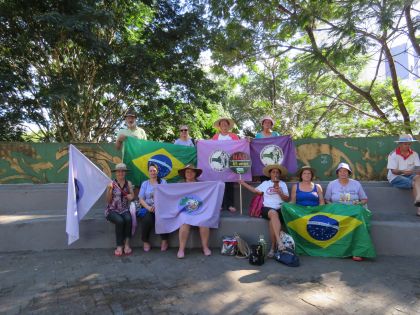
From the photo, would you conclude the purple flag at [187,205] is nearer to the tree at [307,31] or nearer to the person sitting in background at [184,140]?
the person sitting in background at [184,140]

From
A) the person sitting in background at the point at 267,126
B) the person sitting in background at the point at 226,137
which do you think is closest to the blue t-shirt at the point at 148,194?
the person sitting in background at the point at 226,137

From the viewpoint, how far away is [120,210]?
612 centimetres

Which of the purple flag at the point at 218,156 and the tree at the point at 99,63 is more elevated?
the tree at the point at 99,63

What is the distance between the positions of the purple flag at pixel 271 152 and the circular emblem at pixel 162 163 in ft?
5.75

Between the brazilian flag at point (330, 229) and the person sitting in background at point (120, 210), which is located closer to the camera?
the brazilian flag at point (330, 229)

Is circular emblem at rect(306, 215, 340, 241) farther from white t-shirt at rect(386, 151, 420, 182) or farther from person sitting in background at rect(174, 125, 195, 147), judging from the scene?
person sitting in background at rect(174, 125, 195, 147)

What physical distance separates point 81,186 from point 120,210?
2.53 feet

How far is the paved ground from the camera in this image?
3.84 metres

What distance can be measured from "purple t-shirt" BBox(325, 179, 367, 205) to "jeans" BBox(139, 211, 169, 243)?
2982mm

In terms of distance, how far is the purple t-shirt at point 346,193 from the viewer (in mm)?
6141

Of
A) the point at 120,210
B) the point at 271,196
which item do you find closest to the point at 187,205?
the point at 120,210

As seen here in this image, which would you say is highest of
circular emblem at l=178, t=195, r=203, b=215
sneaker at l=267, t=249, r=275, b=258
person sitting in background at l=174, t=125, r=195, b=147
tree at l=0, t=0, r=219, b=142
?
tree at l=0, t=0, r=219, b=142

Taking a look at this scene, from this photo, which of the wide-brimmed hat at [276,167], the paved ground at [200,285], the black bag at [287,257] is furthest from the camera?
the wide-brimmed hat at [276,167]

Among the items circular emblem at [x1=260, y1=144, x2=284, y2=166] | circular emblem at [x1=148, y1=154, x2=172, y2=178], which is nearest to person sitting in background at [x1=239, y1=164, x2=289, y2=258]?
circular emblem at [x1=260, y1=144, x2=284, y2=166]
